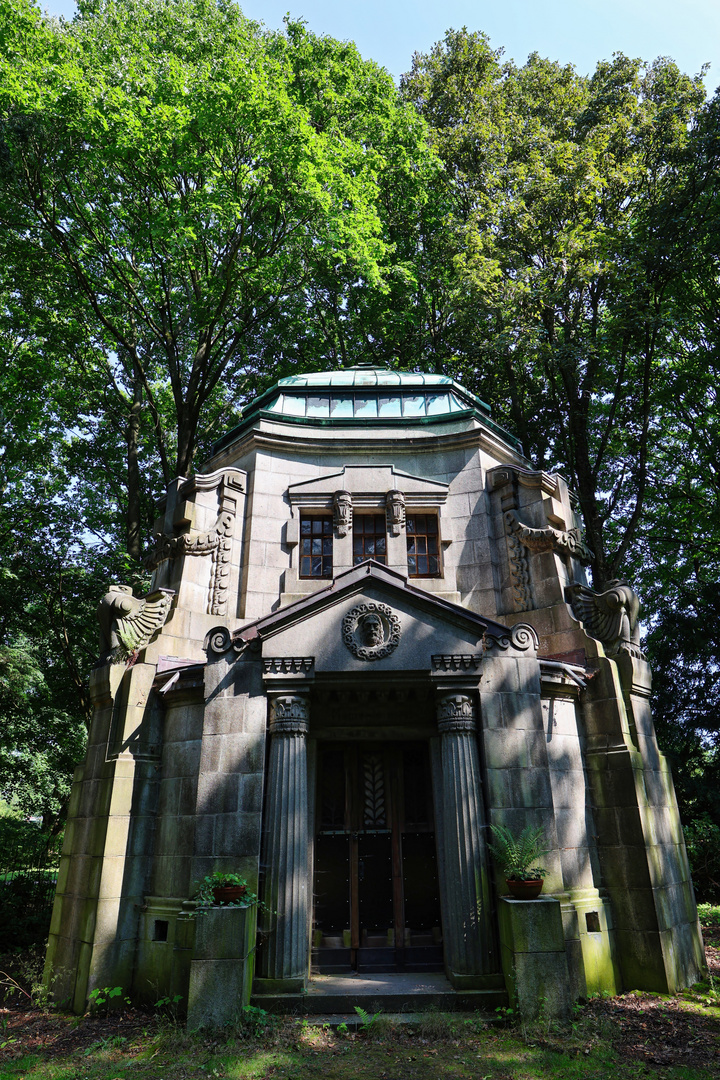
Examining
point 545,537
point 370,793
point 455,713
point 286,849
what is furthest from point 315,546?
point 286,849

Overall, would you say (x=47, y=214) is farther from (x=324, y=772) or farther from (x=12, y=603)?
(x=324, y=772)

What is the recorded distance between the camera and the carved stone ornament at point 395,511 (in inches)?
595

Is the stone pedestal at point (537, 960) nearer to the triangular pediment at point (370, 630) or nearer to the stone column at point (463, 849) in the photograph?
the stone column at point (463, 849)

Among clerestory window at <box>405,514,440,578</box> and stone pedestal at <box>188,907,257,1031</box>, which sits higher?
clerestory window at <box>405,514,440,578</box>

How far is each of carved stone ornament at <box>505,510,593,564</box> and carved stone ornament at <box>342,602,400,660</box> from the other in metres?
4.69

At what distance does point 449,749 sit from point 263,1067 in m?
4.73

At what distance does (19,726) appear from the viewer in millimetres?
23812

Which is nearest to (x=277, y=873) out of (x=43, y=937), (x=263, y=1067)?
(x=263, y=1067)

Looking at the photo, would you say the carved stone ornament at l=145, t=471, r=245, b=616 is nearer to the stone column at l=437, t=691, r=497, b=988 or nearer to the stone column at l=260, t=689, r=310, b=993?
the stone column at l=260, t=689, r=310, b=993

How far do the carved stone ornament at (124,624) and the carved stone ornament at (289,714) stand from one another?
12.1 feet

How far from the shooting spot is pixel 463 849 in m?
9.77

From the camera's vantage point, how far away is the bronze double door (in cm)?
1106

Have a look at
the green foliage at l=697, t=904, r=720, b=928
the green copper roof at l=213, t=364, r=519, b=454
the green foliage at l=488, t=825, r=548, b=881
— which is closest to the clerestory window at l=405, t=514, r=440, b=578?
the green copper roof at l=213, t=364, r=519, b=454

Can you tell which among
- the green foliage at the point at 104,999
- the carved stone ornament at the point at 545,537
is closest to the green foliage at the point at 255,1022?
the green foliage at the point at 104,999
